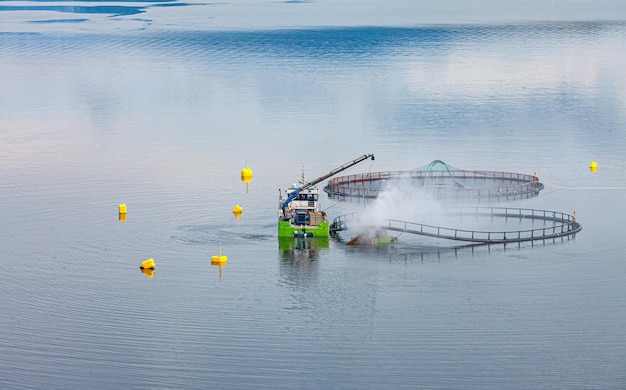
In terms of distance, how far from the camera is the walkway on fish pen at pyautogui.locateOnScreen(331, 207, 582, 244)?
398ft

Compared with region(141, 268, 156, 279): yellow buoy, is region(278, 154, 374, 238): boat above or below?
above

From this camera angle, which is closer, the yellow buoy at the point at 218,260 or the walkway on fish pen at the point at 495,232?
the yellow buoy at the point at 218,260

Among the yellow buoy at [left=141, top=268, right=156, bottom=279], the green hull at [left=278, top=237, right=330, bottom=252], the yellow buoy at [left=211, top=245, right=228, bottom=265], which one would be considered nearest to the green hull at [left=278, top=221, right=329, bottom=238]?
the green hull at [left=278, top=237, right=330, bottom=252]

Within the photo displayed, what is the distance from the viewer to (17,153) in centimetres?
17300

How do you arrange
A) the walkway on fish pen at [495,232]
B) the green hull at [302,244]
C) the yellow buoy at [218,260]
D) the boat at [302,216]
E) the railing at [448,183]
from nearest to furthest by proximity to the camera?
1. the yellow buoy at [218,260]
2. the green hull at [302,244]
3. the walkway on fish pen at [495,232]
4. the boat at [302,216]
5. the railing at [448,183]

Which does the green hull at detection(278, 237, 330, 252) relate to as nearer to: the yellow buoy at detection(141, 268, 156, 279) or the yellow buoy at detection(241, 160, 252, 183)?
the yellow buoy at detection(141, 268, 156, 279)

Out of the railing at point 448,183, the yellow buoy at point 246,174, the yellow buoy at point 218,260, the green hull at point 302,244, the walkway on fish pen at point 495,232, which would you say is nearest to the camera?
the yellow buoy at point 218,260

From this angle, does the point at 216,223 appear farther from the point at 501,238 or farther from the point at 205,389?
the point at 205,389

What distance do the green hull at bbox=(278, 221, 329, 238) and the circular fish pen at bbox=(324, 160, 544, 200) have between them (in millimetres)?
17951

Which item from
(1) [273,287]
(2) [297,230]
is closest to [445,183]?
(2) [297,230]

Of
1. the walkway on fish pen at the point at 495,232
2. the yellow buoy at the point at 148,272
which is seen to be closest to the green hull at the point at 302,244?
the walkway on fish pen at the point at 495,232

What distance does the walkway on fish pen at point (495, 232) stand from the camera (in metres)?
121

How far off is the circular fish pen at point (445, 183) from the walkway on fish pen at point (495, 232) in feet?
22.1

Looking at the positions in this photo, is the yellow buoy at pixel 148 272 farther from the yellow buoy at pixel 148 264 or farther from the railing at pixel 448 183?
the railing at pixel 448 183
